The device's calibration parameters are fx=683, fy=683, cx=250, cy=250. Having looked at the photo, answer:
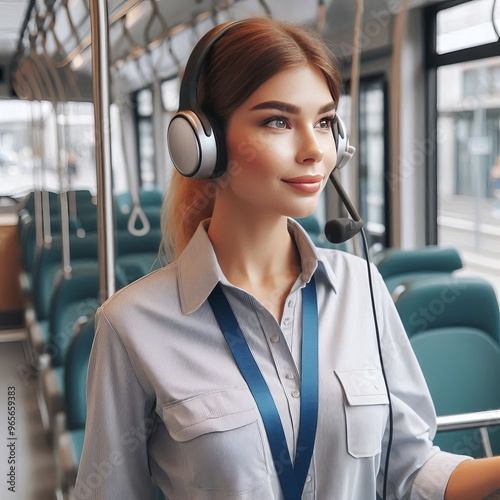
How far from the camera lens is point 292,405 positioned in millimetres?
960

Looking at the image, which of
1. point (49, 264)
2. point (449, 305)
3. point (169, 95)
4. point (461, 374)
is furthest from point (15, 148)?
point (169, 95)

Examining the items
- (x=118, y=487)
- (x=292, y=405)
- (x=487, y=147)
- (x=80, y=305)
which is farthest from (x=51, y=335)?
(x=487, y=147)

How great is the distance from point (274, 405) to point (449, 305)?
1.43 metres

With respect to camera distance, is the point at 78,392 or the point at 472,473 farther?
the point at 78,392

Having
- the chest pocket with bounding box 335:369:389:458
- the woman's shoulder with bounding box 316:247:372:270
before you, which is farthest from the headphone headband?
the chest pocket with bounding box 335:369:389:458

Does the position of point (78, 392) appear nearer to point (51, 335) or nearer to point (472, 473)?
point (51, 335)

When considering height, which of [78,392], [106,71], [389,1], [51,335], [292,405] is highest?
[389,1]

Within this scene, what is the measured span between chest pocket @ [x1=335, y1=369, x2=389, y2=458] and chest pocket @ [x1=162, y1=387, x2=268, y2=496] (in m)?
0.13

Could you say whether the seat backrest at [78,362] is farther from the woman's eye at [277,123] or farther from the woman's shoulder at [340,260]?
the woman's eye at [277,123]

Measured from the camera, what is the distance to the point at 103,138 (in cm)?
150

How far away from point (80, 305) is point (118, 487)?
1.29 meters

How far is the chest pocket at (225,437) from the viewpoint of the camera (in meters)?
0.92

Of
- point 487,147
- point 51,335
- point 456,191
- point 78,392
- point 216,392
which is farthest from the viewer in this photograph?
point 456,191

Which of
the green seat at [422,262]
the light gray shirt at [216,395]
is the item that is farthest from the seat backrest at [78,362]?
the green seat at [422,262]
